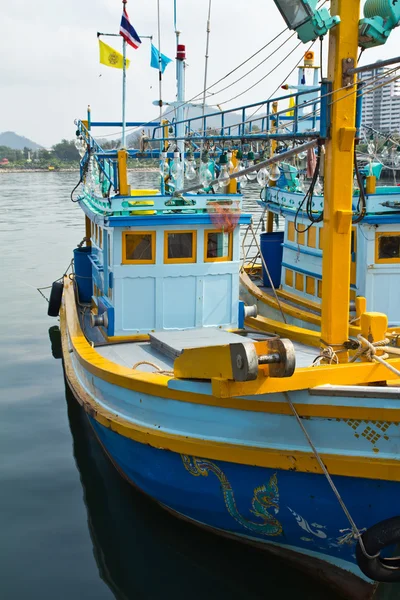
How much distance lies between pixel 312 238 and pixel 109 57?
486 cm

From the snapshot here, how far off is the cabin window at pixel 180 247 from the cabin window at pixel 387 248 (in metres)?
3.18

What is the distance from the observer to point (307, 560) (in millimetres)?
7047

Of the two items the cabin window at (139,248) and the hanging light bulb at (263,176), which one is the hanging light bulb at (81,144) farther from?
the hanging light bulb at (263,176)

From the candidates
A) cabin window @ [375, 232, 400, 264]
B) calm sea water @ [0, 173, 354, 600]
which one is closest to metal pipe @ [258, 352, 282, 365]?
calm sea water @ [0, 173, 354, 600]

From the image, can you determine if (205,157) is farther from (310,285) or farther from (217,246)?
(310,285)

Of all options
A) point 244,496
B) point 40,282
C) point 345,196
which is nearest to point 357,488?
point 244,496

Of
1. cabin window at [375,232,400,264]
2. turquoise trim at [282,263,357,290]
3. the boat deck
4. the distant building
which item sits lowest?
the boat deck

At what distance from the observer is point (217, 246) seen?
34.6ft

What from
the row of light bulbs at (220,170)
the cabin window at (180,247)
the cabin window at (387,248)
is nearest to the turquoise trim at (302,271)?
the cabin window at (387,248)

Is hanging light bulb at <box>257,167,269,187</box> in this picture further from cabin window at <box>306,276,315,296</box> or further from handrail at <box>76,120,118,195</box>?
cabin window at <box>306,276,315,296</box>

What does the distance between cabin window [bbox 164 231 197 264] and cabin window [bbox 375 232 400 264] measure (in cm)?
318

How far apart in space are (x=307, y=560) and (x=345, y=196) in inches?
135

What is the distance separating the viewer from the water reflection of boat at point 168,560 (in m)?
7.27

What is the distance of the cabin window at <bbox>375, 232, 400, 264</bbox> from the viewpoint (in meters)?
11.7
